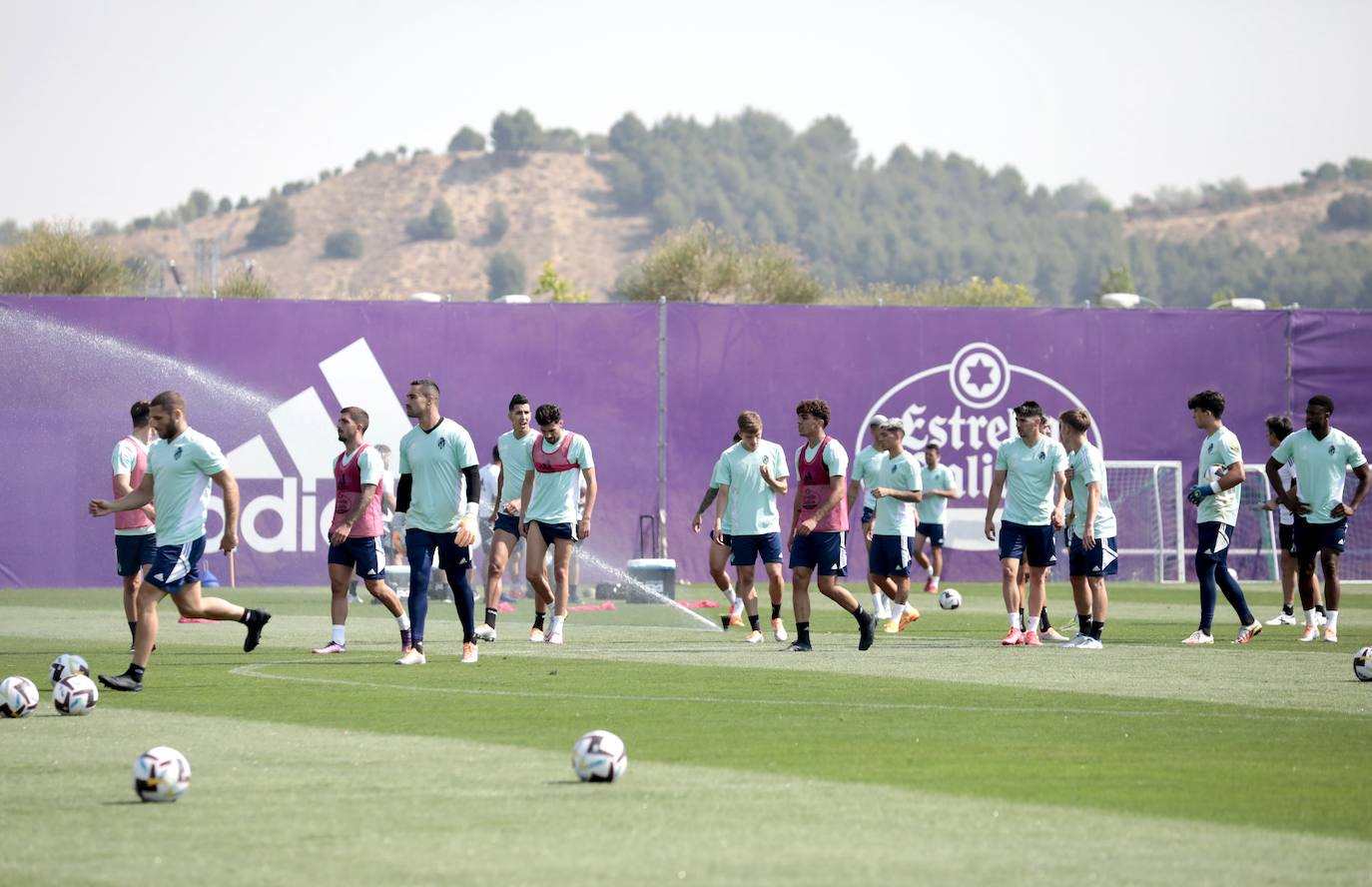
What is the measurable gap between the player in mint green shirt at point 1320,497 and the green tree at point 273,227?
132877 millimetres

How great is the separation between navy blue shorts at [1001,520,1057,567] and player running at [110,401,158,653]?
788cm

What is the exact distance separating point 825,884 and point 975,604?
1998 cm

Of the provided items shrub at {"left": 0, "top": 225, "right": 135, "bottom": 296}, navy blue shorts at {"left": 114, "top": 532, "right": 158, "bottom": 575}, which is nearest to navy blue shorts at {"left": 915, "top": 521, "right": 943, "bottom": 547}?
navy blue shorts at {"left": 114, "top": 532, "right": 158, "bottom": 575}

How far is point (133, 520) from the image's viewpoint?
53.7 feet

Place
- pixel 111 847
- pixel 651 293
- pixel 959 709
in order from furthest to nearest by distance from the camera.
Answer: pixel 651 293 < pixel 959 709 < pixel 111 847

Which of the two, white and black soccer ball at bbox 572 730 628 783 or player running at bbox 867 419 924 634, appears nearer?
white and black soccer ball at bbox 572 730 628 783

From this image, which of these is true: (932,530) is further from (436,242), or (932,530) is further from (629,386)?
(436,242)

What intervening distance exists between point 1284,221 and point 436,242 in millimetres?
61795

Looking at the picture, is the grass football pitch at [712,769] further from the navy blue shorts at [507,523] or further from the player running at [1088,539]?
the navy blue shorts at [507,523]

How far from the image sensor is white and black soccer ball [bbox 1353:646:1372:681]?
14.8 metres

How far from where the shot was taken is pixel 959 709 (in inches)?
507

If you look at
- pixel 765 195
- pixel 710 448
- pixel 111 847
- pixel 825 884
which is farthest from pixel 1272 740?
pixel 765 195

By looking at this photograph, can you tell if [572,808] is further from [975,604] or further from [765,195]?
[765,195]

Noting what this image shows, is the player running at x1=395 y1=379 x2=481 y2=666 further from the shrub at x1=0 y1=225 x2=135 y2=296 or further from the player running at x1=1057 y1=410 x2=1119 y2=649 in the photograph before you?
the shrub at x1=0 y1=225 x2=135 y2=296
